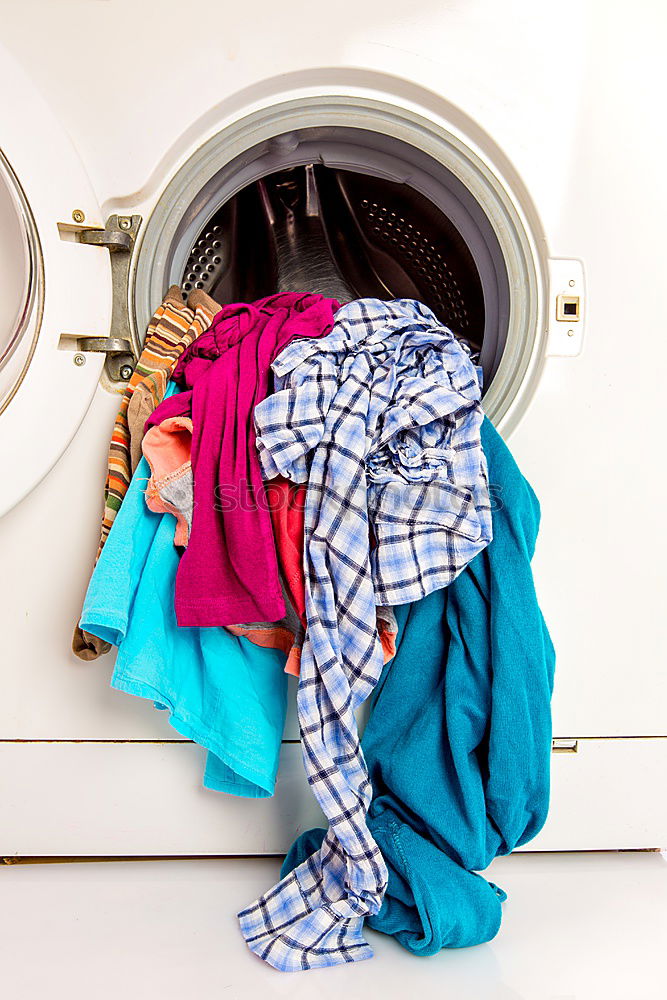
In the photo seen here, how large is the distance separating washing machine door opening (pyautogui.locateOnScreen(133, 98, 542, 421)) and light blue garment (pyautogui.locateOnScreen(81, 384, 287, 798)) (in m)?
0.25

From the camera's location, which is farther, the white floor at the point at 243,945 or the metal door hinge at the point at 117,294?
the metal door hinge at the point at 117,294

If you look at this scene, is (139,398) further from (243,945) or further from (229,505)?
(243,945)

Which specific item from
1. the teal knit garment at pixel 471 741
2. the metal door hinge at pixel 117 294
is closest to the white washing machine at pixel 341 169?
the metal door hinge at pixel 117 294

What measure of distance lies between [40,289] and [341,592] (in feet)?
1.48

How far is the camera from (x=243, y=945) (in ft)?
2.78

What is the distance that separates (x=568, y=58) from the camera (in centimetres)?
90

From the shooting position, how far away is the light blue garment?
836 mm

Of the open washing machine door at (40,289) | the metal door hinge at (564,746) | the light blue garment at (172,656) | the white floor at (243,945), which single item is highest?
the open washing machine door at (40,289)

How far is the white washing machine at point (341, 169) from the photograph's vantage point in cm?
87

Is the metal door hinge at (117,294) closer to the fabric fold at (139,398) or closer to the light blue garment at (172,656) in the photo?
the fabric fold at (139,398)

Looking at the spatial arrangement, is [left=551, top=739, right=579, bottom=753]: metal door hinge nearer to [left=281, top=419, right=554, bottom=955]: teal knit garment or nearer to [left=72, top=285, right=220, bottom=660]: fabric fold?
[left=281, top=419, right=554, bottom=955]: teal knit garment

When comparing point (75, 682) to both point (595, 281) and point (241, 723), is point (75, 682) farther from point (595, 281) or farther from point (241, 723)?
point (595, 281)

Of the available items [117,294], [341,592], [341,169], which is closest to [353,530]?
[341,592]

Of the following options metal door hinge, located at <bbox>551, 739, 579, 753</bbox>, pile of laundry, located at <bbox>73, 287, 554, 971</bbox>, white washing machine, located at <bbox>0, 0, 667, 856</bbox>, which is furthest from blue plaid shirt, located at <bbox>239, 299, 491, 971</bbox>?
metal door hinge, located at <bbox>551, 739, 579, 753</bbox>
